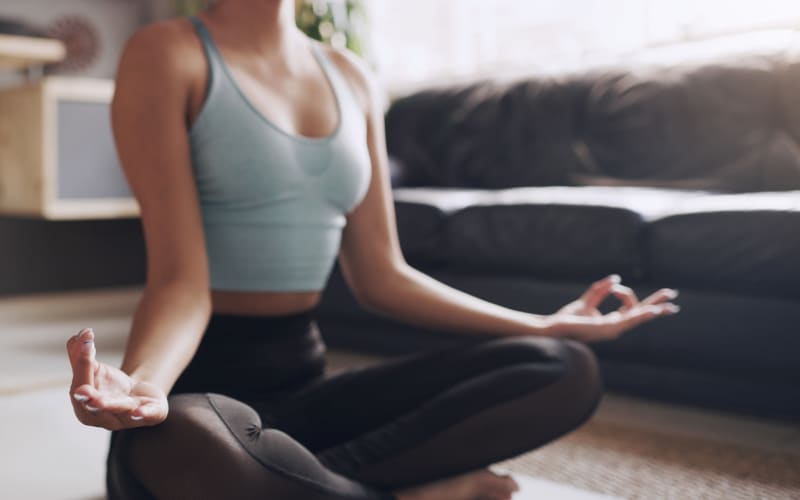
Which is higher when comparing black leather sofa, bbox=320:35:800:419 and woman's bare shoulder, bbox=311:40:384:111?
woman's bare shoulder, bbox=311:40:384:111

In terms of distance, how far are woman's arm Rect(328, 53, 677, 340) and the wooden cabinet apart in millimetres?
2205

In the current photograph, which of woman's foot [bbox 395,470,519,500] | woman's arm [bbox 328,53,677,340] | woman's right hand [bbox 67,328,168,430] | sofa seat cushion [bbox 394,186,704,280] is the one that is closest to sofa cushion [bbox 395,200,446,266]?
sofa seat cushion [bbox 394,186,704,280]

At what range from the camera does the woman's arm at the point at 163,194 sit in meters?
0.97

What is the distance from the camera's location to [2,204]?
3504mm

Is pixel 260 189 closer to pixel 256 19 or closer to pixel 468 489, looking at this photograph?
pixel 256 19

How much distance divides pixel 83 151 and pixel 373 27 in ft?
4.93

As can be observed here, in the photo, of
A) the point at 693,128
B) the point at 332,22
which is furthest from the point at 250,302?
the point at 332,22

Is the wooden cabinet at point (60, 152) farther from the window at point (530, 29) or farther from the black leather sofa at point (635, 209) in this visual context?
the window at point (530, 29)

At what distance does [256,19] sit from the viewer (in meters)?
1.24

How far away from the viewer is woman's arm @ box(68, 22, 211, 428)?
97cm

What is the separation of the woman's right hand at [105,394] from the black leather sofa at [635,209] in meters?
1.30

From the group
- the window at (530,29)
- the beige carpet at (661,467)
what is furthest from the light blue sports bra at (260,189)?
the window at (530,29)

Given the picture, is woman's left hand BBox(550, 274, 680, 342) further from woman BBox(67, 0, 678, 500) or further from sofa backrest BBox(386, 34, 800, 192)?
sofa backrest BBox(386, 34, 800, 192)

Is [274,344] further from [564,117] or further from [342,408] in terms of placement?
[564,117]
